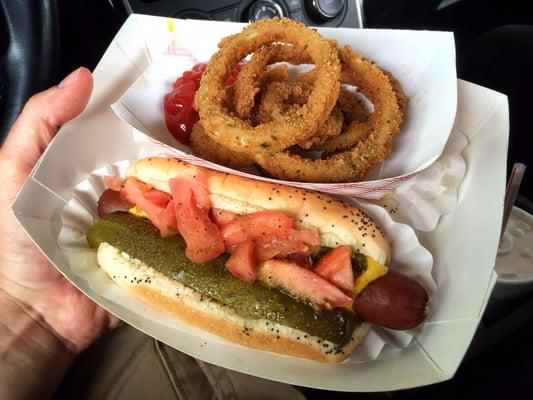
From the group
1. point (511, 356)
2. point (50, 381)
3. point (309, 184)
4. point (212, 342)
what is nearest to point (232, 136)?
point (309, 184)

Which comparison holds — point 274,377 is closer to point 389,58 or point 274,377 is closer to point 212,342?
point 212,342

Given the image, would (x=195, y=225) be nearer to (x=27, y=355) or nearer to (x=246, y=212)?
(x=246, y=212)

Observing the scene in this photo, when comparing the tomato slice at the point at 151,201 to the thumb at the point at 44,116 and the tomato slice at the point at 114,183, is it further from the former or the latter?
the thumb at the point at 44,116

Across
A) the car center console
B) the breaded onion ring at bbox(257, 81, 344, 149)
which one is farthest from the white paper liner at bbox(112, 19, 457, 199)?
the car center console

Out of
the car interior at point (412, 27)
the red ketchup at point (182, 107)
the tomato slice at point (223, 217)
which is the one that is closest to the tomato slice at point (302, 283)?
the tomato slice at point (223, 217)

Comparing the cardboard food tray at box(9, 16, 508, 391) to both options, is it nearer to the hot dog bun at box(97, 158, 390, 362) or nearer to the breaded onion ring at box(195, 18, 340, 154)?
the hot dog bun at box(97, 158, 390, 362)

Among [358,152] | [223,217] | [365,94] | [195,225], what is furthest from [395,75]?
[195,225]

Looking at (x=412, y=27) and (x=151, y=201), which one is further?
(x=412, y=27)
